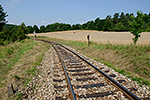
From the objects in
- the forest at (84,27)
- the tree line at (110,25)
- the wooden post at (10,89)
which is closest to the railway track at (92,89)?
the wooden post at (10,89)

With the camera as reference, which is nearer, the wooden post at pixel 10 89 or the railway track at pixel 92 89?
the railway track at pixel 92 89

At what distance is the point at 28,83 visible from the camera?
565cm

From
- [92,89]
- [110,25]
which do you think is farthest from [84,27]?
[92,89]

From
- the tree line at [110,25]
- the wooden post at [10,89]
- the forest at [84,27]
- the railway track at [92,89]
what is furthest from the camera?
the tree line at [110,25]

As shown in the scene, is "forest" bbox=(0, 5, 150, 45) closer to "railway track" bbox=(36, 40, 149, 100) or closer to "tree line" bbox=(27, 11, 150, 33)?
"tree line" bbox=(27, 11, 150, 33)

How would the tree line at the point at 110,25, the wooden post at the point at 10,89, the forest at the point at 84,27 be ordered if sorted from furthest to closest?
the tree line at the point at 110,25 < the forest at the point at 84,27 < the wooden post at the point at 10,89

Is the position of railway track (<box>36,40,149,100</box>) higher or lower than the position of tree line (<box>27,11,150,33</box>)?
lower

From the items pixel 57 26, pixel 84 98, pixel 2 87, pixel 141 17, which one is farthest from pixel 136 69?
pixel 57 26

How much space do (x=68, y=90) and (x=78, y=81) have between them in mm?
916

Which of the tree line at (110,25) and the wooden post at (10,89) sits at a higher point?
the tree line at (110,25)

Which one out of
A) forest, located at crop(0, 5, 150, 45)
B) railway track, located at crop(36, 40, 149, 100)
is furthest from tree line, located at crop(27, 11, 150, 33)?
railway track, located at crop(36, 40, 149, 100)

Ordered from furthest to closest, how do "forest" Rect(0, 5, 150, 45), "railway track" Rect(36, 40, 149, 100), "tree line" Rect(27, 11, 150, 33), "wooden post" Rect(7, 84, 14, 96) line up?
1. "tree line" Rect(27, 11, 150, 33)
2. "forest" Rect(0, 5, 150, 45)
3. "wooden post" Rect(7, 84, 14, 96)
4. "railway track" Rect(36, 40, 149, 100)

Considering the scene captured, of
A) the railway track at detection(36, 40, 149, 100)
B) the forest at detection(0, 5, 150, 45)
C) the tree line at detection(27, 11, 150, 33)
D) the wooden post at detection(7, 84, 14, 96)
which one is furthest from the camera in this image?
the tree line at detection(27, 11, 150, 33)

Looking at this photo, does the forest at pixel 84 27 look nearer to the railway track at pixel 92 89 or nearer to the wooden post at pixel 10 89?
the railway track at pixel 92 89
